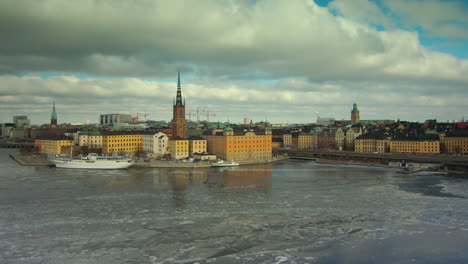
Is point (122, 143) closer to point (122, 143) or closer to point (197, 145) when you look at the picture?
point (122, 143)

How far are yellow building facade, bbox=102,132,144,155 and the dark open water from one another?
23578mm

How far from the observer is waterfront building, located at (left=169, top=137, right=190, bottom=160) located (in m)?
Answer: 46.1

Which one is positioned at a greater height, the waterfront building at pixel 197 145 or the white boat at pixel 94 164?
the waterfront building at pixel 197 145

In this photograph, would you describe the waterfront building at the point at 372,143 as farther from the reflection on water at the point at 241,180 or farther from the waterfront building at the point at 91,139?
the waterfront building at the point at 91,139

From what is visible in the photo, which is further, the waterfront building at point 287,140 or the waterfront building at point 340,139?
the waterfront building at point 287,140

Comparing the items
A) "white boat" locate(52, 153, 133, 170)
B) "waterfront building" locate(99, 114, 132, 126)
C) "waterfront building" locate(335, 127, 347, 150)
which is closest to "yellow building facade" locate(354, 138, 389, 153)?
"waterfront building" locate(335, 127, 347, 150)

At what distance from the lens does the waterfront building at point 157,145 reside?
1904 inches

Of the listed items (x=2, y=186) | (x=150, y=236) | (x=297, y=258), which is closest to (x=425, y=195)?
(x=297, y=258)

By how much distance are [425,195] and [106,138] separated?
129 feet

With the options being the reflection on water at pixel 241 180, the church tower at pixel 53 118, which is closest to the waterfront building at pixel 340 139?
the reflection on water at pixel 241 180

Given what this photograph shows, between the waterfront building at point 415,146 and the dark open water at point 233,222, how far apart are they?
22935 millimetres

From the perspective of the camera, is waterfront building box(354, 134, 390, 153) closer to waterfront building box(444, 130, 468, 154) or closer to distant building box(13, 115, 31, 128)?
waterfront building box(444, 130, 468, 154)

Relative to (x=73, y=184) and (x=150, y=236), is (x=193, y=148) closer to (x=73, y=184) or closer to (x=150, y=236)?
(x=73, y=184)

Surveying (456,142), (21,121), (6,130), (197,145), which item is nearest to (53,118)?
(6,130)
